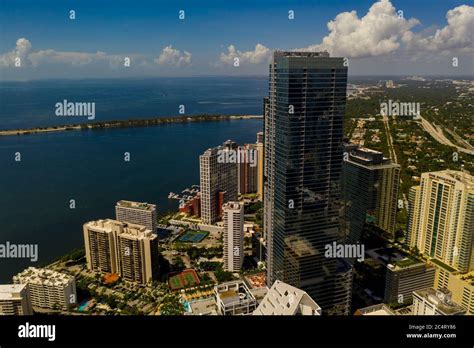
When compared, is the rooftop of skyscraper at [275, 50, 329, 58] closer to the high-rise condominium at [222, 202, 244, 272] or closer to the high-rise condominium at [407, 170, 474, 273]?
the high-rise condominium at [222, 202, 244, 272]

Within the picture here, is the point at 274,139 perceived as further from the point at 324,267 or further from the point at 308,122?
the point at 324,267

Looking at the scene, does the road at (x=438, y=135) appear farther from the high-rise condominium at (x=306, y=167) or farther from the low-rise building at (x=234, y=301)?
the low-rise building at (x=234, y=301)

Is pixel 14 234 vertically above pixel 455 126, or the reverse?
pixel 455 126

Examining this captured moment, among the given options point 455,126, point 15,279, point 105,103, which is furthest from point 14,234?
point 105,103

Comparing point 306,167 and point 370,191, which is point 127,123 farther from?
point 306,167

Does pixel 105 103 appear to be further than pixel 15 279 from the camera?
Yes

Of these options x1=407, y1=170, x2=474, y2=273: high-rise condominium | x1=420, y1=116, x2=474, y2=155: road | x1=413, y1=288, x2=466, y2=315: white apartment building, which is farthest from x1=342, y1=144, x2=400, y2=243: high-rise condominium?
x1=420, y1=116, x2=474, y2=155: road

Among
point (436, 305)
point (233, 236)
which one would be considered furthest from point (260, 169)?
point (436, 305)
